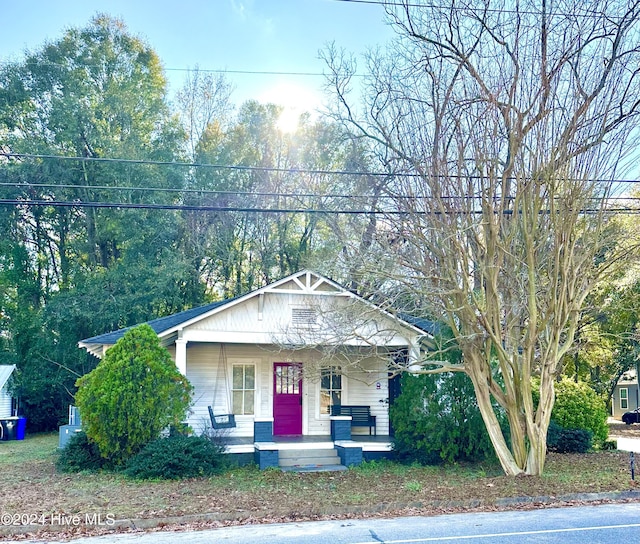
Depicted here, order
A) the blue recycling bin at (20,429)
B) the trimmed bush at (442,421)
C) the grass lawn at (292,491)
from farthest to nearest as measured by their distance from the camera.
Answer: the blue recycling bin at (20,429) → the trimmed bush at (442,421) → the grass lawn at (292,491)

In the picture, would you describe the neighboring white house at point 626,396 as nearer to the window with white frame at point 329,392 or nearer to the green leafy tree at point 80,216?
the window with white frame at point 329,392

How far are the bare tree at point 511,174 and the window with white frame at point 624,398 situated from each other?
1242 inches

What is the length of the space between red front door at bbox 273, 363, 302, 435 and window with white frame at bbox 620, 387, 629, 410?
101ft

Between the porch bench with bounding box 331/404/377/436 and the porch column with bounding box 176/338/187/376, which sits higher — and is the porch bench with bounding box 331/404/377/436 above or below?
below

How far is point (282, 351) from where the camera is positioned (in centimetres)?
1792

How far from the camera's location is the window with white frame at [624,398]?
40938 millimetres

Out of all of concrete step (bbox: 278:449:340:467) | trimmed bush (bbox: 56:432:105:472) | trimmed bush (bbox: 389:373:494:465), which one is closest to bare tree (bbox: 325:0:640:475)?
trimmed bush (bbox: 389:373:494:465)

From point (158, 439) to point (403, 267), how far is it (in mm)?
6545

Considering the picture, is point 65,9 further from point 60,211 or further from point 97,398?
point 60,211

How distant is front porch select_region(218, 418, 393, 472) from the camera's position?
48.2 feet

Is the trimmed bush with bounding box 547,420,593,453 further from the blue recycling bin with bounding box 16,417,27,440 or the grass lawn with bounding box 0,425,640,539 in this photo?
the blue recycling bin with bounding box 16,417,27,440

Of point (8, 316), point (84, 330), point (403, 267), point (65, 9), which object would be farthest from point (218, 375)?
point (8, 316)

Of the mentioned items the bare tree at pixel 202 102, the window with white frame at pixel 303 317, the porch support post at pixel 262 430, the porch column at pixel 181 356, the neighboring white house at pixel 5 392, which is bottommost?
the porch support post at pixel 262 430

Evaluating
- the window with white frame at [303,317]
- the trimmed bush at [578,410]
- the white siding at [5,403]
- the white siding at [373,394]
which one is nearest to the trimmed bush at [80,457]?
the window with white frame at [303,317]
